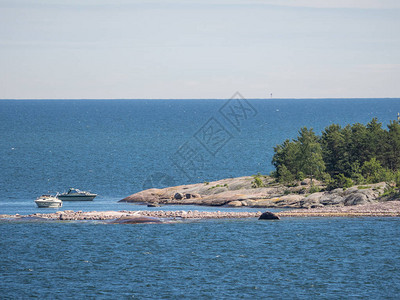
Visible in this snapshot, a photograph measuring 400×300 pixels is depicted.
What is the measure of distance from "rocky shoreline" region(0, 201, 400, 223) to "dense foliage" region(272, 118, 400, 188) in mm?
8305

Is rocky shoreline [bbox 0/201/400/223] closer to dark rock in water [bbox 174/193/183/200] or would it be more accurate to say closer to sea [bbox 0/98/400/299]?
sea [bbox 0/98/400/299]

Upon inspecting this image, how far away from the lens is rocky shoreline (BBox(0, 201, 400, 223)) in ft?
263

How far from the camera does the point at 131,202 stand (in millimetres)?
103688

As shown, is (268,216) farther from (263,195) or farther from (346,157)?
(346,157)

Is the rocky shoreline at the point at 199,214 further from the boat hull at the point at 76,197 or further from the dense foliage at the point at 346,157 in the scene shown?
the boat hull at the point at 76,197

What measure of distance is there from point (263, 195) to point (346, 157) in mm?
13574

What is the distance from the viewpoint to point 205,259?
60156mm

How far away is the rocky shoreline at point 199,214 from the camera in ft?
263

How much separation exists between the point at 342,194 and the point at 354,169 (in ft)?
23.6

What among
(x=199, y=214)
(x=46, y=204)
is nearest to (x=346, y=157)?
(x=199, y=214)

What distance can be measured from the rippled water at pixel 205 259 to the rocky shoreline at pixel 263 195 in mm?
10025

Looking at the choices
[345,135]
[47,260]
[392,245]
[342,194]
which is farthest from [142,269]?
[345,135]

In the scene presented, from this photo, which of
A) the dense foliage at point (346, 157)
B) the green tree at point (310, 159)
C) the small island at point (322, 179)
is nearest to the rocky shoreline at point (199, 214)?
the small island at point (322, 179)

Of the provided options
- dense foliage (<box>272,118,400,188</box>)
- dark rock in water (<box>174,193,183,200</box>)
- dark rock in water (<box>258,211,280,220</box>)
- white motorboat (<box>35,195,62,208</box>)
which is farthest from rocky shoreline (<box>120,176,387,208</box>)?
white motorboat (<box>35,195,62,208</box>)
